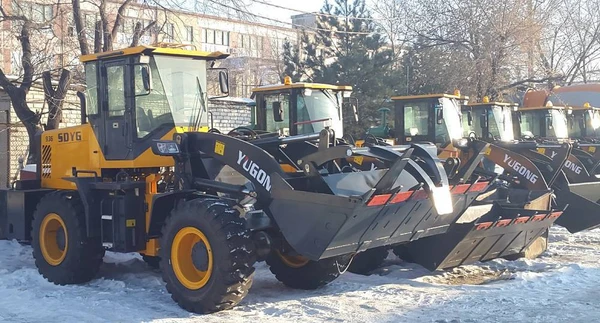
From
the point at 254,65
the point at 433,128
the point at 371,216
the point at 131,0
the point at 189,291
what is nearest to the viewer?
the point at 371,216

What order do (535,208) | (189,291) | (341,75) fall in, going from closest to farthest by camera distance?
(189,291), (535,208), (341,75)

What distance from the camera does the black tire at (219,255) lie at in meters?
6.84

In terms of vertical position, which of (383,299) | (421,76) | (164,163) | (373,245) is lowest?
(383,299)

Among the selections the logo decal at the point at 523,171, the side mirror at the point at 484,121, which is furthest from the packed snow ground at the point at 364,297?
the side mirror at the point at 484,121

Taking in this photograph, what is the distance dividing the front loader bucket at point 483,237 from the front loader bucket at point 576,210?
1.87m

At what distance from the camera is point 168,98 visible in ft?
27.8

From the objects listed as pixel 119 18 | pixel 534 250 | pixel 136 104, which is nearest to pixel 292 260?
pixel 136 104

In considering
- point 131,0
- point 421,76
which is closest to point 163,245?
point 131,0

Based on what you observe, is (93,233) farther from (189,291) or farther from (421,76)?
(421,76)

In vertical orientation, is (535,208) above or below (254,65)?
below

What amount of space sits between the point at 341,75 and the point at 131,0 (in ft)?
31.5

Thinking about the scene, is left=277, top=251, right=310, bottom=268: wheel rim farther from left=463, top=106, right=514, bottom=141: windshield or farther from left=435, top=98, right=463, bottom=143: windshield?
left=463, top=106, right=514, bottom=141: windshield

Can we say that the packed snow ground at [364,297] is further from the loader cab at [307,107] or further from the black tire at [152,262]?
the loader cab at [307,107]

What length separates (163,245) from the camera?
7457 millimetres
